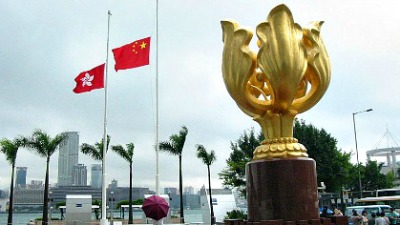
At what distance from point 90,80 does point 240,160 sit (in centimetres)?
1804

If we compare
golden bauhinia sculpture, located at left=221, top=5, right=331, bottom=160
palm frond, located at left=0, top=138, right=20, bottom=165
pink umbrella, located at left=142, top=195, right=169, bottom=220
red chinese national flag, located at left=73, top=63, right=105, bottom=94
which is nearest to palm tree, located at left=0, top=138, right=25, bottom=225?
palm frond, located at left=0, top=138, right=20, bottom=165

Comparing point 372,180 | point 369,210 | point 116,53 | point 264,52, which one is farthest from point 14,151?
Answer: point 372,180

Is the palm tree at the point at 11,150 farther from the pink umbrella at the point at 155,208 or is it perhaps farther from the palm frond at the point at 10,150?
the pink umbrella at the point at 155,208

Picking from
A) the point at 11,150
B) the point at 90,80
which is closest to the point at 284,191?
the point at 90,80

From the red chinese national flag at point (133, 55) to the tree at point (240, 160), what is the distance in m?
17.0

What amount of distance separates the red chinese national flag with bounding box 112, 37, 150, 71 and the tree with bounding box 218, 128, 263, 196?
55.6 feet

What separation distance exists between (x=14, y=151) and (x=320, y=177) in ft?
72.8

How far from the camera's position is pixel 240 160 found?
3562cm

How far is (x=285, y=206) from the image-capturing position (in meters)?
8.77

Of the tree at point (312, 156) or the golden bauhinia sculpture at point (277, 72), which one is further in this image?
the tree at point (312, 156)

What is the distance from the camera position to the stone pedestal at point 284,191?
28.8ft

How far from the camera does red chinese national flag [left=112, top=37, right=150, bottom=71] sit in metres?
18.5

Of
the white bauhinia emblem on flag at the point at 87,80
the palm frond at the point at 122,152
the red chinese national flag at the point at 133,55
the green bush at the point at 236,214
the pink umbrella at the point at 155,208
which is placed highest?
the red chinese national flag at the point at 133,55

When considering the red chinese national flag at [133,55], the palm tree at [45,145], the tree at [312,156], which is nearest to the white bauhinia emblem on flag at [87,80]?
the red chinese national flag at [133,55]
